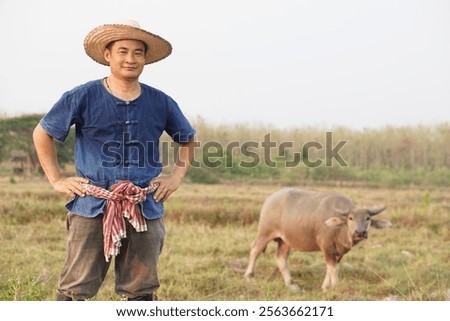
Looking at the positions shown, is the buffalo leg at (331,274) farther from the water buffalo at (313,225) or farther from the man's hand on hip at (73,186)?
the man's hand on hip at (73,186)

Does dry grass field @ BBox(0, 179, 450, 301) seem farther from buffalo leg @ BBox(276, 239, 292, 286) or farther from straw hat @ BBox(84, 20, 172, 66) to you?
straw hat @ BBox(84, 20, 172, 66)

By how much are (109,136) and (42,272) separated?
3606mm

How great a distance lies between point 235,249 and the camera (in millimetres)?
7699

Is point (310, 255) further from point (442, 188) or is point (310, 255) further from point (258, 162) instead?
point (442, 188)

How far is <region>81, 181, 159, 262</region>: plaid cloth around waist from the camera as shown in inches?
112

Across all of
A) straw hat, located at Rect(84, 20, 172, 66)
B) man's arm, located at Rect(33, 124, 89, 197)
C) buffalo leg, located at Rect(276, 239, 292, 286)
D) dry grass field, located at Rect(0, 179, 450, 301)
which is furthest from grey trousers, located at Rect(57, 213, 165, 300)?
buffalo leg, located at Rect(276, 239, 292, 286)

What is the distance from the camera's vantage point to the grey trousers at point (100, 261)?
9.46 ft

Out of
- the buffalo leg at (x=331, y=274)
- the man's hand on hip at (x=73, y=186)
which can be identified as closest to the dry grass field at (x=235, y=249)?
the buffalo leg at (x=331, y=274)

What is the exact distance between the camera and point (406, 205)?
10398 millimetres

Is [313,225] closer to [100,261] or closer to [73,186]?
[100,261]

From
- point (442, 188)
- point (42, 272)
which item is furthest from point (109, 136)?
point (442, 188)

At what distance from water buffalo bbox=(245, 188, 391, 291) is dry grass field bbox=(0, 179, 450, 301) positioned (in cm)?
25

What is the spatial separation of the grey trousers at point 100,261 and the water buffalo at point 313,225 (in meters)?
3.62

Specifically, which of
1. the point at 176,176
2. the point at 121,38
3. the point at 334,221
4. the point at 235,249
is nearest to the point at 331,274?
the point at 334,221
